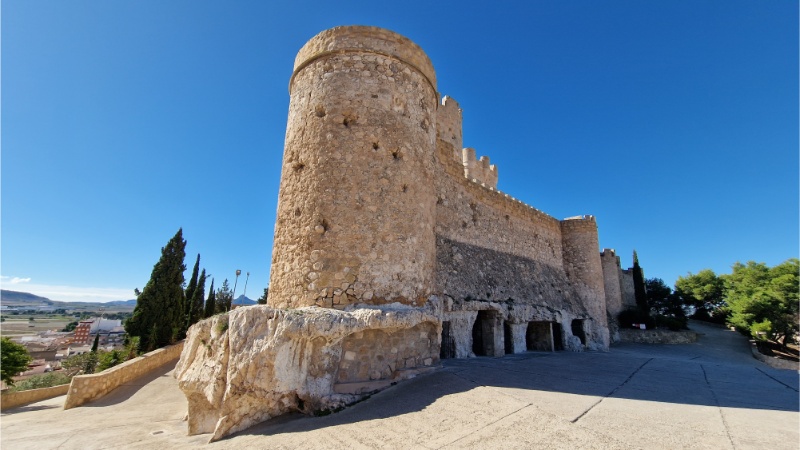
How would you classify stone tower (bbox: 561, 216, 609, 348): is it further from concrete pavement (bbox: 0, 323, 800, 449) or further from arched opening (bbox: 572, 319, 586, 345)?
concrete pavement (bbox: 0, 323, 800, 449)

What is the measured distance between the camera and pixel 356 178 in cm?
674

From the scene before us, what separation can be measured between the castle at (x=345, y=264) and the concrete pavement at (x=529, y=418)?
0.53 metres

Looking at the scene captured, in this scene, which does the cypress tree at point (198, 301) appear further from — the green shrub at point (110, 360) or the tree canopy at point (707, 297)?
the tree canopy at point (707, 297)

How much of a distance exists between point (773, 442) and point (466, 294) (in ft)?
23.7

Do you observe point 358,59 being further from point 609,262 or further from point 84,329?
point 84,329

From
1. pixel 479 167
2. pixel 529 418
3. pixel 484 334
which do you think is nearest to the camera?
pixel 529 418

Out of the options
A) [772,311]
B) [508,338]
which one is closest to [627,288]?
[772,311]

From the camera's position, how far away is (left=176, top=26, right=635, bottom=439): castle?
521 centimetres

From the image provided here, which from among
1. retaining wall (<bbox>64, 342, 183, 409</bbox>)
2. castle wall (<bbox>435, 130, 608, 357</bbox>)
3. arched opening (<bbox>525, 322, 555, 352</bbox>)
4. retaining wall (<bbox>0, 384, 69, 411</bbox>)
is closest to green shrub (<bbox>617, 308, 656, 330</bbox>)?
castle wall (<bbox>435, 130, 608, 357</bbox>)

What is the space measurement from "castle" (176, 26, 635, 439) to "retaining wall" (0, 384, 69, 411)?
12.5 m

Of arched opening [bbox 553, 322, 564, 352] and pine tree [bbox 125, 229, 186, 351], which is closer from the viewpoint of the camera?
arched opening [bbox 553, 322, 564, 352]

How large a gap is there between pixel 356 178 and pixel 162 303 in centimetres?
1803

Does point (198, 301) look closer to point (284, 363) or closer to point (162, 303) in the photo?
point (162, 303)

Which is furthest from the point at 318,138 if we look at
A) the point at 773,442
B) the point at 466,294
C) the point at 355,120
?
the point at 773,442
